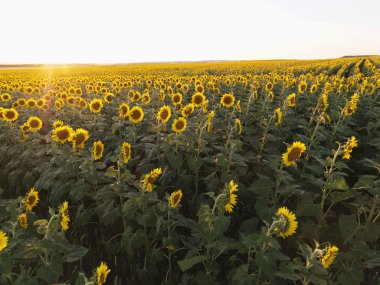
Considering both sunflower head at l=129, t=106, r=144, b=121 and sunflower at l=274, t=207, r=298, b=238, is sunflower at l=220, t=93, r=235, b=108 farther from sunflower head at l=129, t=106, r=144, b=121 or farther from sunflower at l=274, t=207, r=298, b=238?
sunflower at l=274, t=207, r=298, b=238

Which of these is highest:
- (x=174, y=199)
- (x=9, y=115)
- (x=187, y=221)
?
(x=9, y=115)

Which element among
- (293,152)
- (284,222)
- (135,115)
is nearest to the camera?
(284,222)

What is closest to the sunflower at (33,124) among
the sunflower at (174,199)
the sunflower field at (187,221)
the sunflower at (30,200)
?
the sunflower field at (187,221)

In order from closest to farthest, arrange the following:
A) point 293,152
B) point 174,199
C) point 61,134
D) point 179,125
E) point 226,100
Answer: point 174,199 < point 293,152 < point 61,134 < point 179,125 < point 226,100

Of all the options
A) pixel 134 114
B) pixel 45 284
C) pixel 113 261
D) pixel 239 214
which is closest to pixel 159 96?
pixel 134 114

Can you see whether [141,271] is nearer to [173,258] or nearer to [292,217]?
[173,258]

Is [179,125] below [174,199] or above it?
above

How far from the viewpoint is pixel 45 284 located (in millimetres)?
3014

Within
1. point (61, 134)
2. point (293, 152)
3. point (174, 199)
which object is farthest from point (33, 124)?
point (293, 152)

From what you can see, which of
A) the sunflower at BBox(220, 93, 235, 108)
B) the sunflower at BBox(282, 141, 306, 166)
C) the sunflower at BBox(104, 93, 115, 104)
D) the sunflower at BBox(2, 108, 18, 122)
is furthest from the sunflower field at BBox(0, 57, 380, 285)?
the sunflower at BBox(104, 93, 115, 104)

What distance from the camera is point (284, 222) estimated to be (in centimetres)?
228

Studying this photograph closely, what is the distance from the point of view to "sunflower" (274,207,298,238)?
232 centimetres

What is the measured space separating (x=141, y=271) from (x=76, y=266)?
734mm

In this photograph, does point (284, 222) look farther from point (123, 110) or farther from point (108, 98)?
point (108, 98)
